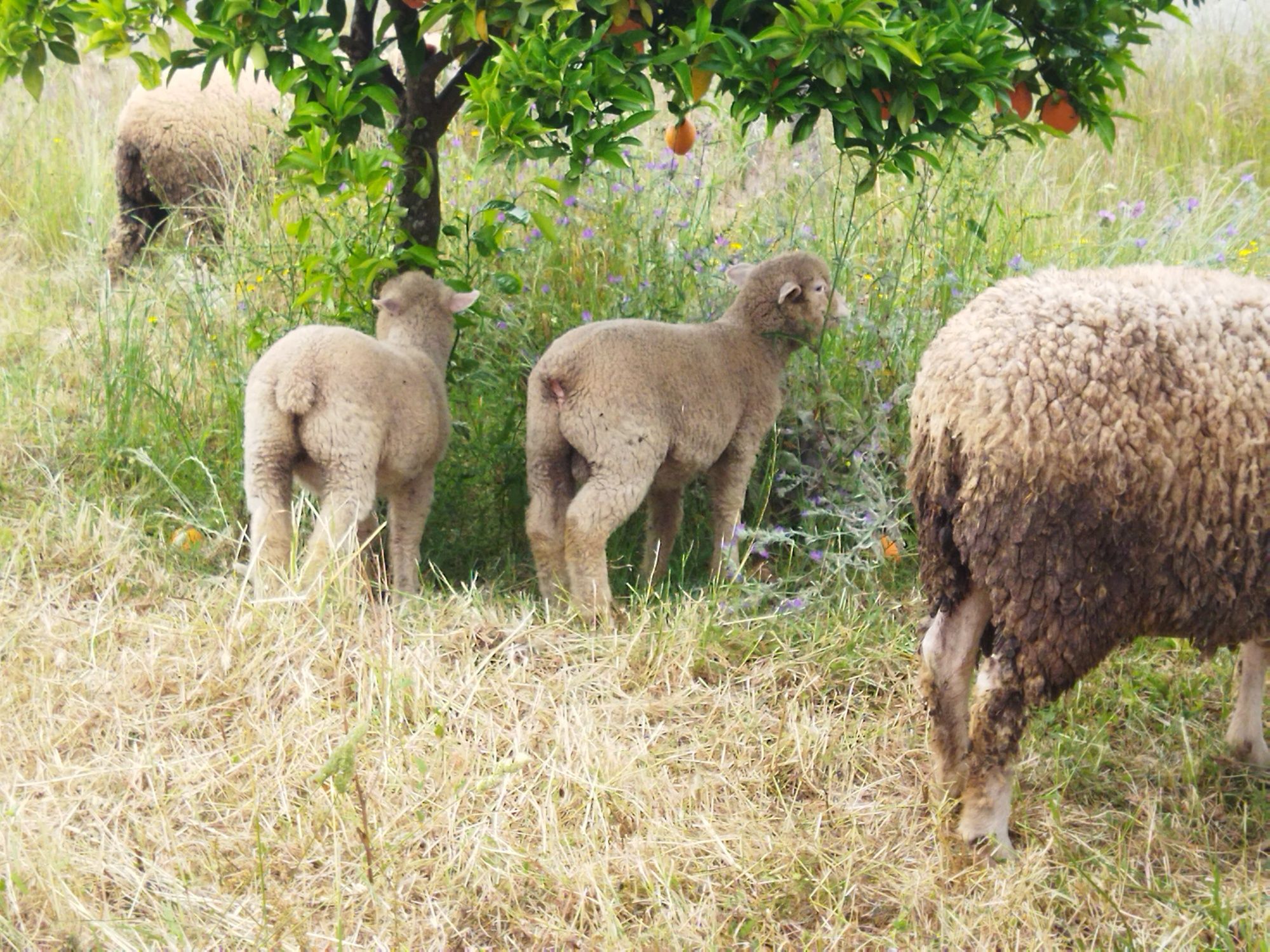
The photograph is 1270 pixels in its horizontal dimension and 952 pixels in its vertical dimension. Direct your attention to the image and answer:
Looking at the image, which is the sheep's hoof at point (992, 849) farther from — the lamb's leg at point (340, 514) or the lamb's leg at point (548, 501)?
the lamb's leg at point (340, 514)

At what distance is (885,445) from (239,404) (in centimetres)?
248

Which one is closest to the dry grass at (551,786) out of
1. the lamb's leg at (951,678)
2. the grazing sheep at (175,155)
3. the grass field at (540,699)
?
the grass field at (540,699)

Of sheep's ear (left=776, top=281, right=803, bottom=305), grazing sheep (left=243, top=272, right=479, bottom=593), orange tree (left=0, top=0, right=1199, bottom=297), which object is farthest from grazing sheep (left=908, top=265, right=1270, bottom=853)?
grazing sheep (left=243, top=272, right=479, bottom=593)

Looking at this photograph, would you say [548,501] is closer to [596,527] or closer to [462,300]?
[596,527]

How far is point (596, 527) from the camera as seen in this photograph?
13.5ft

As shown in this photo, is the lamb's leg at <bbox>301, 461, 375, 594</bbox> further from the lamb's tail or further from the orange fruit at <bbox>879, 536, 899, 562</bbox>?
the orange fruit at <bbox>879, 536, 899, 562</bbox>

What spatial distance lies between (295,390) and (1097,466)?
2349mm

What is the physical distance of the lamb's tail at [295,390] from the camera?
3.94 metres

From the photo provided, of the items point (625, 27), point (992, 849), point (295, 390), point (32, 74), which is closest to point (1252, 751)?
point (992, 849)

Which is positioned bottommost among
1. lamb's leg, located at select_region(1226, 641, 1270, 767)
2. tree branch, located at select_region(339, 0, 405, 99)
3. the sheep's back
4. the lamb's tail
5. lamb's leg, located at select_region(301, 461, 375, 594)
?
lamb's leg, located at select_region(1226, 641, 1270, 767)

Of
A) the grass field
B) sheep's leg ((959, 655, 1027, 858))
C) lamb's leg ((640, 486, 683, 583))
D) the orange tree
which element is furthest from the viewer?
lamb's leg ((640, 486, 683, 583))

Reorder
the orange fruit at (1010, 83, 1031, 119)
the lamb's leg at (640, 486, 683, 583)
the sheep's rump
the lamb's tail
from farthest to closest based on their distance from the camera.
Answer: the lamb's leg at (640, 486, 683, 583), the orange fruit at (1010, 83, 1031, 119), the lamb's tail, the sheep's rump

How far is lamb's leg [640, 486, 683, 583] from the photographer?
473cm

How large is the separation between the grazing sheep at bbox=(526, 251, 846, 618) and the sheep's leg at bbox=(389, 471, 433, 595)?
41 centimetres
